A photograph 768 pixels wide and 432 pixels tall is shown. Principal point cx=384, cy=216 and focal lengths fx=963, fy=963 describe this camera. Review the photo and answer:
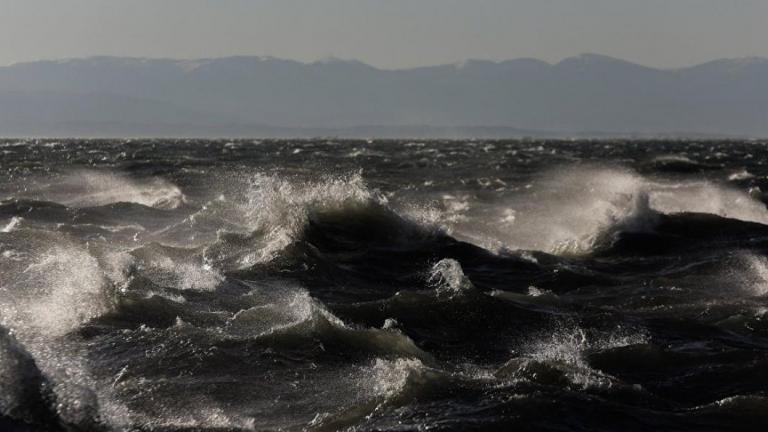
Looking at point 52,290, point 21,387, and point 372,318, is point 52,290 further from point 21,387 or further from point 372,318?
point 372,318

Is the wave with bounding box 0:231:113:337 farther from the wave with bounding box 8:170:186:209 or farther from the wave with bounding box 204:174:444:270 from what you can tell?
the wave with bounding box 8:170:186:209

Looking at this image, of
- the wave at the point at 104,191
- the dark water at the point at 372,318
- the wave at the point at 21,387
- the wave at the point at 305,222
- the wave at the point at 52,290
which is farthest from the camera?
the wave at the point at 104,191

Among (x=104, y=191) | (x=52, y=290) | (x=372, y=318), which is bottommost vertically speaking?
(x=104, y=191)

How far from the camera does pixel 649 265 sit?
19047mm

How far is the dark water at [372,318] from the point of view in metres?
9.05

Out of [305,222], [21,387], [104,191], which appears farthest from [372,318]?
[104,191]

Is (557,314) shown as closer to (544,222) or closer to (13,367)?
(13,367)

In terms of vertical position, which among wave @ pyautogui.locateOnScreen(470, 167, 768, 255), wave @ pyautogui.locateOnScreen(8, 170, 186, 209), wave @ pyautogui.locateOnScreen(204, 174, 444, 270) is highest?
wave @ pyautogui.locateOnScreen(204, 174, 444, 270)

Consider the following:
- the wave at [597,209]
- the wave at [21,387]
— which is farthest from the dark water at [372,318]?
the wave at [597,209]

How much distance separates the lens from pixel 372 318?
12891 millimetres

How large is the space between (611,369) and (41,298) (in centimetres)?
731

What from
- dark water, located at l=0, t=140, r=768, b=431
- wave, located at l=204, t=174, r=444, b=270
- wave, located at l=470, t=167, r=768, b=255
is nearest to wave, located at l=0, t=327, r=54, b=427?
dark water, located at l=0, t=140, r=768, b=431

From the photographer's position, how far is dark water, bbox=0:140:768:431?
905 cm

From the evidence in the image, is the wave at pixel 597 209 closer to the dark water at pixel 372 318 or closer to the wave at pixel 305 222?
the dark water at pixel 372 318
